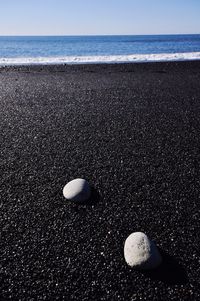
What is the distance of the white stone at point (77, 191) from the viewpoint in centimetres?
223

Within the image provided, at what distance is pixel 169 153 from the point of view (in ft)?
10.2

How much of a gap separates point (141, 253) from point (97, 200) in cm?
68

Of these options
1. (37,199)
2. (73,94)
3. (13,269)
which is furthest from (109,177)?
(73,94)

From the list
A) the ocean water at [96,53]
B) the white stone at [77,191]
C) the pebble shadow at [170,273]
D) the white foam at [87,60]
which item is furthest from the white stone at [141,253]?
the ocean water at [96,53]

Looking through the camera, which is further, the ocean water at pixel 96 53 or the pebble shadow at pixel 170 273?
the ocean water at pixel 96 53

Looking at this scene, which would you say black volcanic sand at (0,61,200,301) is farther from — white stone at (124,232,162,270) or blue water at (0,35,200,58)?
blue water at (0,35,200,58)

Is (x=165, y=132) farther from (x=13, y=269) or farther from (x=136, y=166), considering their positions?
(x=13, y=269)

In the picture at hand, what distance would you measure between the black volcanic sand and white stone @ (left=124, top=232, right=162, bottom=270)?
0.04 meters

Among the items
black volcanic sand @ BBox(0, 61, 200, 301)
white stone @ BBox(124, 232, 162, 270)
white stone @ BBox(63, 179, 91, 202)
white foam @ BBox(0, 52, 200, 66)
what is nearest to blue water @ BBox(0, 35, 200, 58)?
white foam @ BBox(0, 52, 200, 66)

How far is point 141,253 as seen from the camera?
65.3 inches

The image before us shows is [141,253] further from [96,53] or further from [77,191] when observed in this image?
[96,53]

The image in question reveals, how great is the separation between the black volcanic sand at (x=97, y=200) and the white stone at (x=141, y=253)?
0.04m

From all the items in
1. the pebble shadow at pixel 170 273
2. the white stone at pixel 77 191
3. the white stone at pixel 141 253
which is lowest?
the pebble shadow at pixel 170 273

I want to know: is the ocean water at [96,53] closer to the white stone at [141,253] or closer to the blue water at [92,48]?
the blue water at [92,48]
